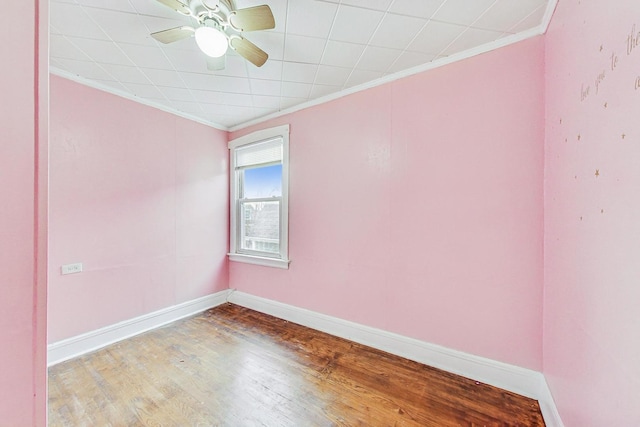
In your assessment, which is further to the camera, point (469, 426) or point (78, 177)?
point (78, 177)

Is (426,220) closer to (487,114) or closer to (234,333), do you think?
(487,114)

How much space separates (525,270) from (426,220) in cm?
76

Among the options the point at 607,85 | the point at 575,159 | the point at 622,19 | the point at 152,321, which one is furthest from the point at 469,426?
the point at 152,321

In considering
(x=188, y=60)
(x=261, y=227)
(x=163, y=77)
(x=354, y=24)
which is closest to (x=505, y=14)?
(x=354, y=24)

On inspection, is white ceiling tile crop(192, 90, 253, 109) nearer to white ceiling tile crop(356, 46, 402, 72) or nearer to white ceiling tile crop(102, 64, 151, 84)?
white ceiling tile crop(102, 64, 151, 84)

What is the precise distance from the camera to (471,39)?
183 cm

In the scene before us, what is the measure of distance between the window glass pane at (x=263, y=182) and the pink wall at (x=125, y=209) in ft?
1.39

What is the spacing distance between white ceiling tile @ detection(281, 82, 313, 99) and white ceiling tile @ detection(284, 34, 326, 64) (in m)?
0.39

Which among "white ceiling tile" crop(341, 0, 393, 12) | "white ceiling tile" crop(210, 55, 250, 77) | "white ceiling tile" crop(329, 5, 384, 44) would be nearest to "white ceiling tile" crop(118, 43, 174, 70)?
"white ceiling tile" crop(210, 55, 250, 77)

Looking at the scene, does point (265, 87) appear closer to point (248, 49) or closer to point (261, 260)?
point (248, 49)

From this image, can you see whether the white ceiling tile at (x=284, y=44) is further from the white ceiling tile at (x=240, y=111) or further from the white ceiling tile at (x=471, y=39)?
the white ceiling tile at (x=240, y=111)

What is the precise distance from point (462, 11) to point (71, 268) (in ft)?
12.4

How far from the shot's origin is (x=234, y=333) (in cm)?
271

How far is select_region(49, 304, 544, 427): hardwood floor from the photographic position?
1.60 m
